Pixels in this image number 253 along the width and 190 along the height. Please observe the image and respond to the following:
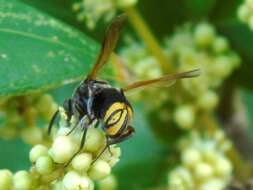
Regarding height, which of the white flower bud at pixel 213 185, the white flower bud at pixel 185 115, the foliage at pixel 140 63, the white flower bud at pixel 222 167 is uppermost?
the foliage at pixel 140 63

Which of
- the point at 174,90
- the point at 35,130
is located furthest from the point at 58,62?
the point at 174,90

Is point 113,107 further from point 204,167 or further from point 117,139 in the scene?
point 204,167

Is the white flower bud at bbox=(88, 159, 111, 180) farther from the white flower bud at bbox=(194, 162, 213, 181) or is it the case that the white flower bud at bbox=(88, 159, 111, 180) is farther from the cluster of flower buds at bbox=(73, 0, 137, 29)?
the white flower bud at bbox=(194, 162, 213, 181)

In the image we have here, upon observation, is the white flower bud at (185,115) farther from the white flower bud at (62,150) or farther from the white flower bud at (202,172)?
the white flower bud at (62,150)

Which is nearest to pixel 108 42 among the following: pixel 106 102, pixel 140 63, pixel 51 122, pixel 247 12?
pixel 106 102

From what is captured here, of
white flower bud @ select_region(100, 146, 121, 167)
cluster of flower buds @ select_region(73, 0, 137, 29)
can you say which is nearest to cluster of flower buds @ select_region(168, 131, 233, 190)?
cluster of flower buds @ select_region(73, 0, 137, 29)

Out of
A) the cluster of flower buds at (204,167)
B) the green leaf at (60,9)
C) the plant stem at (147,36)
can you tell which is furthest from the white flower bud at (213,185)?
the green leaf at (60,9)

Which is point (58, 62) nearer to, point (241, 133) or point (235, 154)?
point (235, 154)
